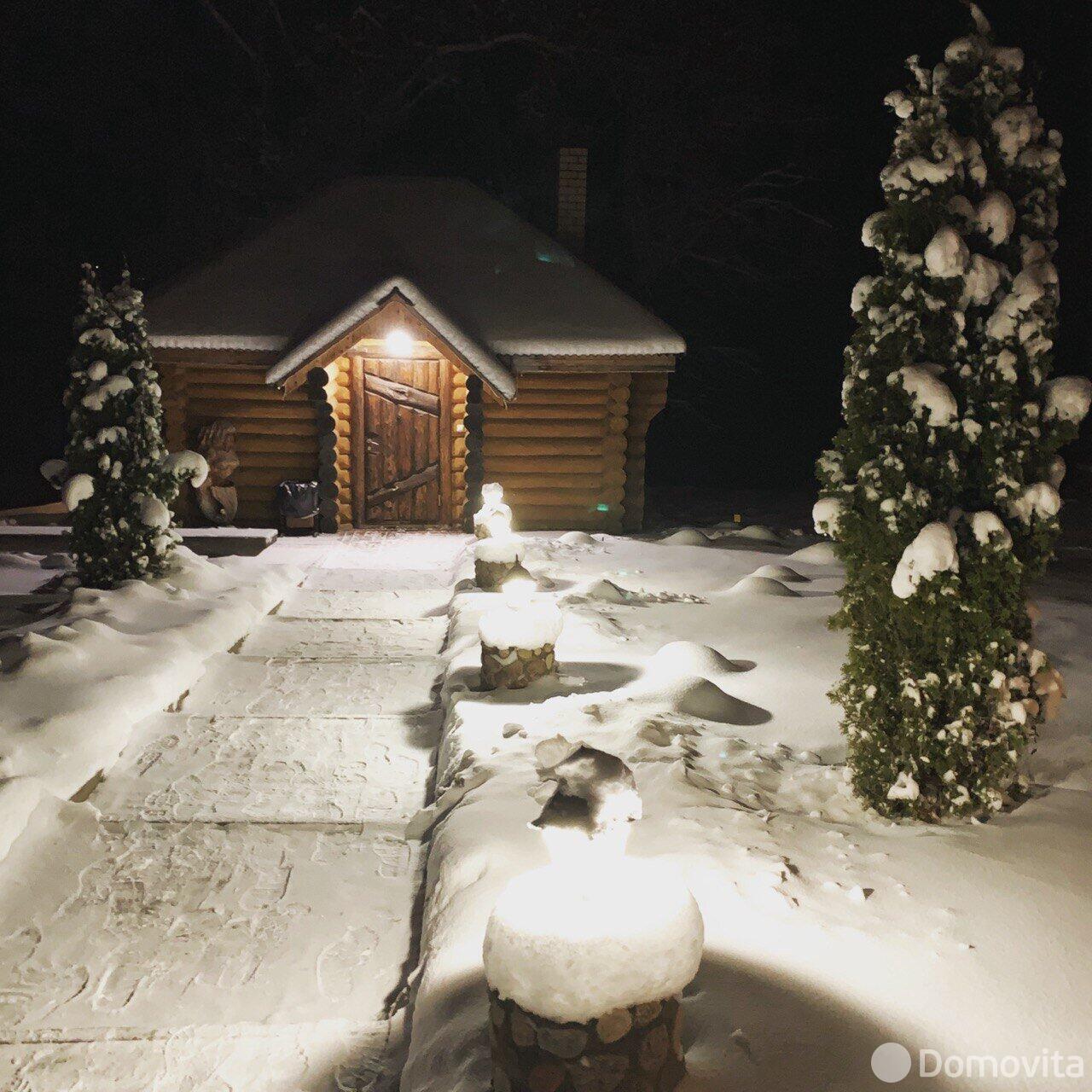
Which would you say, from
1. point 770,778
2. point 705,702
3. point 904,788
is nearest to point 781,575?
point 705,702

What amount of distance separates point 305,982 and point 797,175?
21259 millimetres

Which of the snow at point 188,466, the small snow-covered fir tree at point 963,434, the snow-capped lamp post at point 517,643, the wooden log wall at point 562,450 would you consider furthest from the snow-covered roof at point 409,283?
the small snow-covered fir tree at point 963,434

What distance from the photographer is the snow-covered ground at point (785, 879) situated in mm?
A: 2945

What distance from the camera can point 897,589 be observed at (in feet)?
14.3

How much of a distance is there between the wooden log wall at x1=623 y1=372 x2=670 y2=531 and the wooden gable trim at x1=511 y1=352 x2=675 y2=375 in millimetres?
801

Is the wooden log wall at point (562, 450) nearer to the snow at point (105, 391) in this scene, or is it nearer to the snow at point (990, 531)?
the snow at point (105, 391)

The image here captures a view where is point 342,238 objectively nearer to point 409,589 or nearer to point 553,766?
point 409,589

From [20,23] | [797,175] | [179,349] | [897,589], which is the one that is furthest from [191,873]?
[20,23]

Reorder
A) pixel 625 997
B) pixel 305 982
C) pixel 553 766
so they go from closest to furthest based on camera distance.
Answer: pixel 625 997, pixel 553 766, pixel 305 982

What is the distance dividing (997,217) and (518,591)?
14.6 ft

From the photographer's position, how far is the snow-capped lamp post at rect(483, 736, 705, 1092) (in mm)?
2541

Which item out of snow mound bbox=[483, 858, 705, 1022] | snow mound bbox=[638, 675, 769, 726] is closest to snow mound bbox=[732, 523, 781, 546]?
snow mound bbox=[638, 675, 769, 726]

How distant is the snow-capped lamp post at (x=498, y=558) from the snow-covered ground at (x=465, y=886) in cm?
185

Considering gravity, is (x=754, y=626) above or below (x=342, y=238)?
below
